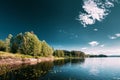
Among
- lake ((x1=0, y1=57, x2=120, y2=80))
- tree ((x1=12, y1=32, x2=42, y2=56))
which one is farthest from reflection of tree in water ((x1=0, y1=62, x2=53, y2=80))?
tree ((x1=12, y1=32, x2=42, y2=56))

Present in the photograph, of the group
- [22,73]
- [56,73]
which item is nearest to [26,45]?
[56,73]

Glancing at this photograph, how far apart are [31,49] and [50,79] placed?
289 feet

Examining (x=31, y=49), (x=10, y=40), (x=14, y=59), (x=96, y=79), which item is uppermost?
(x=10, y=40)

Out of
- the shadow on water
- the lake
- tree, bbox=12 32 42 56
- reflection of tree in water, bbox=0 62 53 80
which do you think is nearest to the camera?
reflection of tree in water, bbox=0 62 53 80

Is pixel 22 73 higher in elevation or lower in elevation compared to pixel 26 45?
lower

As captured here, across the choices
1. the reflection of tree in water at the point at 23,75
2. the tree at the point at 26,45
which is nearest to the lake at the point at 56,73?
the reflection of tree in water at the point at 23,75

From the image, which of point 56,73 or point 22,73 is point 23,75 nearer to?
point 22,73

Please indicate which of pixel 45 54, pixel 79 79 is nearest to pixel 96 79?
pixel 79 79

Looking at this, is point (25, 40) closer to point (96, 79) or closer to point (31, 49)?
point (31, 49)

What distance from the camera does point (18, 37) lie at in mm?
130125

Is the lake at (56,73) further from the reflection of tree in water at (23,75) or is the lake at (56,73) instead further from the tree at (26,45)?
the tree at (26,45)

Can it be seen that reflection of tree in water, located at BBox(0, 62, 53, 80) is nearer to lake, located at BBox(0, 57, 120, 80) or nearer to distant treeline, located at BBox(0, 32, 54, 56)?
lake, located at BBox(0, 57, 120, 80)

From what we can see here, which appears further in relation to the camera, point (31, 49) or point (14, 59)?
point (31, 49)

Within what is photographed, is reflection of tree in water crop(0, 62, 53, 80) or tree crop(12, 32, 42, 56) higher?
tree crop(12, 32, 42, 56)
